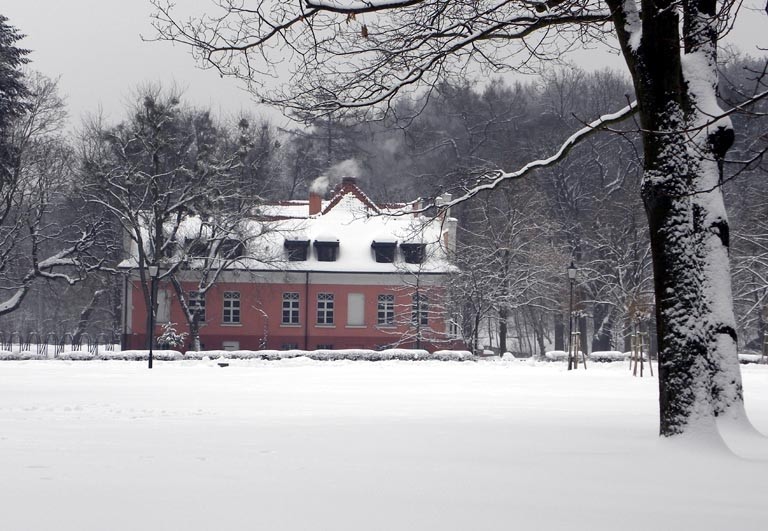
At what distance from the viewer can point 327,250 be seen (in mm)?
48688

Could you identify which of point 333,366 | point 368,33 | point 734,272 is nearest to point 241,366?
point 333,366

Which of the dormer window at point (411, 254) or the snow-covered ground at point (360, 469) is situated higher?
the dormer window at point (411, 254)

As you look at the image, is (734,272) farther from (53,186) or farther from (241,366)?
(53,186)

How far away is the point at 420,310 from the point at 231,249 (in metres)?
9.23

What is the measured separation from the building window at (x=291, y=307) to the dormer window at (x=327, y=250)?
230cm

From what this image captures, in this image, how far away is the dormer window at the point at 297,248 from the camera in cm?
4822

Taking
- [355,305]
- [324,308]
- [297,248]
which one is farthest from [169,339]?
[355,305]

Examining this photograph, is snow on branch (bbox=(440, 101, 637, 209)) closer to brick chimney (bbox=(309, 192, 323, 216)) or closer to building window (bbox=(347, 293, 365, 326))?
building window (bbox=(347, 293, 365, 326))

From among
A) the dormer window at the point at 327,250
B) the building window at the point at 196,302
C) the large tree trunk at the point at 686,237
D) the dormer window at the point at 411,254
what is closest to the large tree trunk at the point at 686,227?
the large tree trunk at the point at 686,237

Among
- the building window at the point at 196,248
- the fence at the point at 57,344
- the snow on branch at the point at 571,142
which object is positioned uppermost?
the building window at the point at 196,248

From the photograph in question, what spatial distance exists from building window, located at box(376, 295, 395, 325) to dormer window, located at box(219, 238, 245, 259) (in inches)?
294

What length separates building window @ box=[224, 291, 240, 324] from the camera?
48684mm

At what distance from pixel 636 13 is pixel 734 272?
108 feet

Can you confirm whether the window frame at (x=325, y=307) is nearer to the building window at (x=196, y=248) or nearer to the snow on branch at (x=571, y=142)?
the building window at (x=196, y=248)
